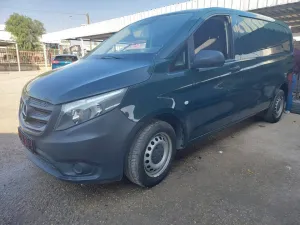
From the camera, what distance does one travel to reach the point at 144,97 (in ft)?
7.14

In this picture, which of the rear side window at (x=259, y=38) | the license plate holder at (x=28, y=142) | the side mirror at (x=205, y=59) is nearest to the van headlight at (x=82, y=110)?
the license plate holder at (x=28, y=142)

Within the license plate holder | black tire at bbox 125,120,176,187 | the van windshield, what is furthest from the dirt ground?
the van windshield

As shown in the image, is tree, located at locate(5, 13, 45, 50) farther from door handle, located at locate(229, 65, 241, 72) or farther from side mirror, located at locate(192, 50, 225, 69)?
side mirror, located at locate(192, 50, 225, 69)

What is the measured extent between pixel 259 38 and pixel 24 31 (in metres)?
31.6

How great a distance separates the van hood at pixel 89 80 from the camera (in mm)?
1986

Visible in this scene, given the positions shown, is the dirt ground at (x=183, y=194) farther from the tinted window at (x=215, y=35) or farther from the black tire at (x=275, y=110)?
the tinted window at (x=215, y=35)

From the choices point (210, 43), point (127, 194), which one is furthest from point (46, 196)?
point (210, 43)

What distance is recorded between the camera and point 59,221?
2051 millimetres

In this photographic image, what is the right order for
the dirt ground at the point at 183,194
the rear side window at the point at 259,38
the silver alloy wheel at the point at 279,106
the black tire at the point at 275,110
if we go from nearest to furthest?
the dirt ground at the point at 183,194 < the rear side window at the point at 259,38 < the black tire at the point at 275,110 < the silver alloy wheel at the point at 279,106

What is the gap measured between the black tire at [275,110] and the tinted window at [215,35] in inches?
76.4

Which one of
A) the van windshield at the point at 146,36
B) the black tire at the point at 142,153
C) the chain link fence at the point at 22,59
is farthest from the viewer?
the chain link fence at the point at 22,59

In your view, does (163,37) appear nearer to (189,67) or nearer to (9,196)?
(189,67)

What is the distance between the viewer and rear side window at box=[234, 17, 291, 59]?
3.33 meters

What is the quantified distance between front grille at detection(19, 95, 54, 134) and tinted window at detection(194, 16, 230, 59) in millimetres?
1843
